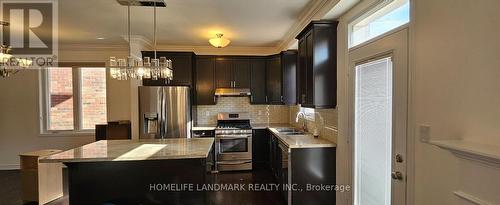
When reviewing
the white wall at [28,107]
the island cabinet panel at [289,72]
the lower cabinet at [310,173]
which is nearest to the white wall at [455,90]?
the lower cabinet at [310,173]

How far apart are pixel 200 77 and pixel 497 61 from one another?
14.9 ft

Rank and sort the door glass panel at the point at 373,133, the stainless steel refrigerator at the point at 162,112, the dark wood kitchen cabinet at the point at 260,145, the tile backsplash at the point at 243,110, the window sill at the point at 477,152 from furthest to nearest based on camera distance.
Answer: the tile backsplash at the point at 243,110 < the dark wood kitchen cabinet at the point at 260,145 < the stainless steel refrigerator at the point at 162,112 < the door glass panel at the point at 373,133 < the window sill at the point at 477,152

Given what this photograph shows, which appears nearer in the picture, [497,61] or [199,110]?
[497,61]

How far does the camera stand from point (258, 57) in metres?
5.29

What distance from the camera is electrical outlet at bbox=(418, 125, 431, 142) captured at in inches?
61.7

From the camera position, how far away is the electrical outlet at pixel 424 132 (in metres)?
1.57

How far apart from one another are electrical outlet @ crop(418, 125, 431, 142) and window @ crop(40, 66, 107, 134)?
18.5ft

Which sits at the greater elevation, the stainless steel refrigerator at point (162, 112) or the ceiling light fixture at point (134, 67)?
the ceiling light fixture at point (134, 67)

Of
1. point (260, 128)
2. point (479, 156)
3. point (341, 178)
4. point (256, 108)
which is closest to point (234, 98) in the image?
point (256, 108)

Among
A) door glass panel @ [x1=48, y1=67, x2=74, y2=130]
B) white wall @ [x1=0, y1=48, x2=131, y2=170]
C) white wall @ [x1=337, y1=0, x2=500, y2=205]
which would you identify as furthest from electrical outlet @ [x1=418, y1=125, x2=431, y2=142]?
door glass panel @ [x1=48, y1=67, x2=74, y2=130]

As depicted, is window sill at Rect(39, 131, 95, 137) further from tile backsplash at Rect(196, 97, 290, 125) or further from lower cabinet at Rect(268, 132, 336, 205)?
lower cabinet at Rect(268, 132, 336, 205)

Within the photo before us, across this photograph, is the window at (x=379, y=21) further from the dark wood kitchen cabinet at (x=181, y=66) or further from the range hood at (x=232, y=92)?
the dark wood kitchen cabinet at (x=181, y=66)

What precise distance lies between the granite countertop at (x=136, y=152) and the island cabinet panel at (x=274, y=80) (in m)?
2.48

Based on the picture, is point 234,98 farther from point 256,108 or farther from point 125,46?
point 125,46
